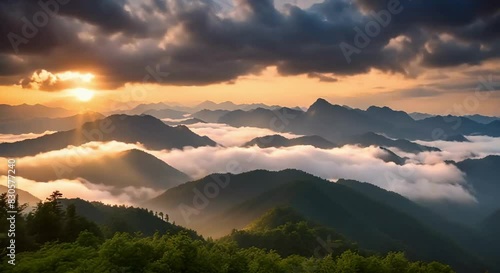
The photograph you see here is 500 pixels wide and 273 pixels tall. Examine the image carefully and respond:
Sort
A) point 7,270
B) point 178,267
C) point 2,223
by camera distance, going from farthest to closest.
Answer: point 2,223 → point 178,267 → point 7,270

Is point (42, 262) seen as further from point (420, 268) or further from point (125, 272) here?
point (420, 268)

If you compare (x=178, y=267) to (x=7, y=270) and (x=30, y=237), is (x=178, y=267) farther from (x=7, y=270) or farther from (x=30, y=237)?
(x=30, y=237)

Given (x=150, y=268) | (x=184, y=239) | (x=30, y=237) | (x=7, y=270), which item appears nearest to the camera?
(x=7, y=270)

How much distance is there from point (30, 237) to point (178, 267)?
106 feet

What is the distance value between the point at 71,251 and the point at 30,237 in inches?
971

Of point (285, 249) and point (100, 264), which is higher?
point (100, 264)

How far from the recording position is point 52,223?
73.1 meters

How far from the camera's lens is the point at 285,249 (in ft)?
598

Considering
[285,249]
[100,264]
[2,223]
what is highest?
[2,223]

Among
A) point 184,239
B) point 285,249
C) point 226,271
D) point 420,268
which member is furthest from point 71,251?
point 285,249

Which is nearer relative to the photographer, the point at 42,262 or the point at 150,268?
the point at 42,262

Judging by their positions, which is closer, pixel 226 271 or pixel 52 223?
pixel 226 271

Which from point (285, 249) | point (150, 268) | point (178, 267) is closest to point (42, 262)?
point (150, 268)

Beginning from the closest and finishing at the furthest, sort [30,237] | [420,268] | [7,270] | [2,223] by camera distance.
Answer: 1. [7,270]
2. [2,223]
3. [30,237]
4. [420,268]
